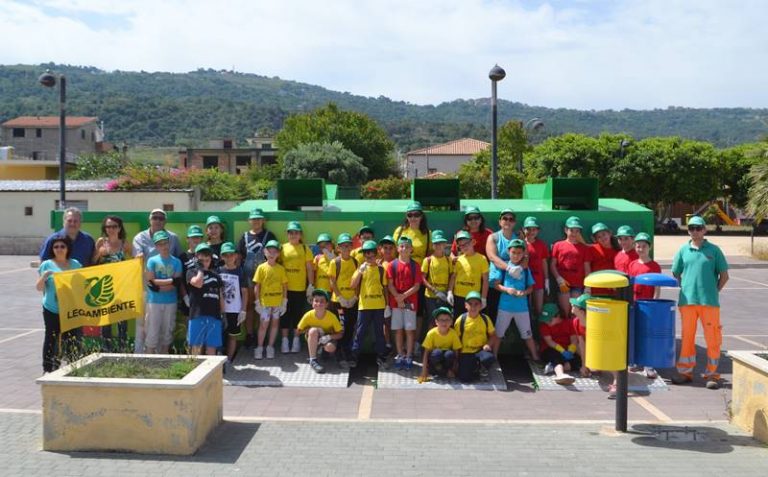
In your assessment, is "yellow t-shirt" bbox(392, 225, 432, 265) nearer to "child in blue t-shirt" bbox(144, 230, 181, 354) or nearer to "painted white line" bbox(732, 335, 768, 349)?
"child in blue t-shirt" bbox(144, 230, 181, 354)

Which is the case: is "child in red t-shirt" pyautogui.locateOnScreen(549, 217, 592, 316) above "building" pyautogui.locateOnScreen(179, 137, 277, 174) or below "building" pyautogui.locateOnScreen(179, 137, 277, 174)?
below

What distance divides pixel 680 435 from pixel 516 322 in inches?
103

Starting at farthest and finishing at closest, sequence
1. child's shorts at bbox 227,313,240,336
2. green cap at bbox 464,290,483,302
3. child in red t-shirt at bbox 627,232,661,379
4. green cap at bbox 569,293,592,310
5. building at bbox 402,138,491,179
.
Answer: building at bbox 402,138,491,179
child's shorts at bbox 227,313,240,336
child in red t-shirt at bbox 627,232,661,379
green cap at bbox 464,290,483,302
green cap at bbox 569,293,592,310

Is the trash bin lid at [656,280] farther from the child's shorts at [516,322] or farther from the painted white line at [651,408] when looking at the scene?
the child's shorts at [516,322]

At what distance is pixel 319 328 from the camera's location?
870cm

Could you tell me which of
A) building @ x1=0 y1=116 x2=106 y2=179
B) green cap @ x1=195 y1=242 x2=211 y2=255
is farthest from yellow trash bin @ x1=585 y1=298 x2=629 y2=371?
building @ x1=0 y1=116 x2=106 y2=179

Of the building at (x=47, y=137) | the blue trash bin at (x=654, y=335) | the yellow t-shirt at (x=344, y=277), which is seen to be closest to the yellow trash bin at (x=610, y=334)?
the blue trash bin at (x=654, y=335)

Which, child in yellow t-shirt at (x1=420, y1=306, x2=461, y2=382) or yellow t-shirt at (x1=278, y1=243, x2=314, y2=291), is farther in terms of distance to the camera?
yellow t-shirt at (x1=278, y1=243, x2=314, y2=291)

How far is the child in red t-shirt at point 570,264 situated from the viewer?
8773 millimetres

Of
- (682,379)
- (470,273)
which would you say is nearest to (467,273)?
(470,273)

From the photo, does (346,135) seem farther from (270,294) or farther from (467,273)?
(467,273)

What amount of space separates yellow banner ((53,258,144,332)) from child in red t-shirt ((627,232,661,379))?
557 cm

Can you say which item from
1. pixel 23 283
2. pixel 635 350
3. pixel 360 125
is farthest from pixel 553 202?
pixel 360 125

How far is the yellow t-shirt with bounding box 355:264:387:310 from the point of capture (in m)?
8.57
